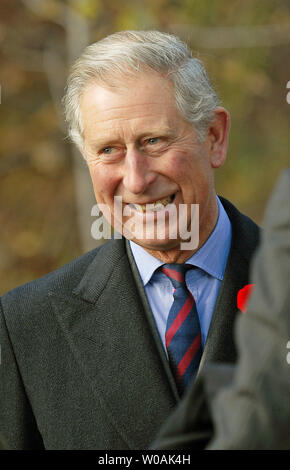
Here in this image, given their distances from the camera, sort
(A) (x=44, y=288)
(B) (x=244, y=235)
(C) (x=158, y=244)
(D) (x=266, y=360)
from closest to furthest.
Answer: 1. (D) (x=266, y=360)
2. (C) (x=158, y=244)
3. (B) (x=244, y=235)
4. (A) (x=44, y=288)

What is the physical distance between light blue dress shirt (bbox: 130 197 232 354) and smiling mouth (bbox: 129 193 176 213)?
7.5 inches

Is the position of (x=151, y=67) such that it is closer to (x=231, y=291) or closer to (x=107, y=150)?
(x=107, y=150)

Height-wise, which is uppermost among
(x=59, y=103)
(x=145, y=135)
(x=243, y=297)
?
(x=59, y=103)

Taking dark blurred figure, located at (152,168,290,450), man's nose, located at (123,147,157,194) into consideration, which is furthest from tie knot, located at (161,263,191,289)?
dark blurred figure, located at (152,168,290,450)

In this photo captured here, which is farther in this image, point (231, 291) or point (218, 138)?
point (218, 138)

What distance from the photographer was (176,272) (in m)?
2.62

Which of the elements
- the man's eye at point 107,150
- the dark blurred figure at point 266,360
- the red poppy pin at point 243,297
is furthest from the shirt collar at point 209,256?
the dark blurred figure at point 266,360

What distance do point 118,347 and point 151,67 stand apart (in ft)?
2.87

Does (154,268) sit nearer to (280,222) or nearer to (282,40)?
(280,222)

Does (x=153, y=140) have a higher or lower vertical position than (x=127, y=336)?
higher

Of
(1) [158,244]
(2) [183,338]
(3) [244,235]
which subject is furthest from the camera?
(3) [244,235]

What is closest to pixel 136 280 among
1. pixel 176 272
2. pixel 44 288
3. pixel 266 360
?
pixel 176 272
